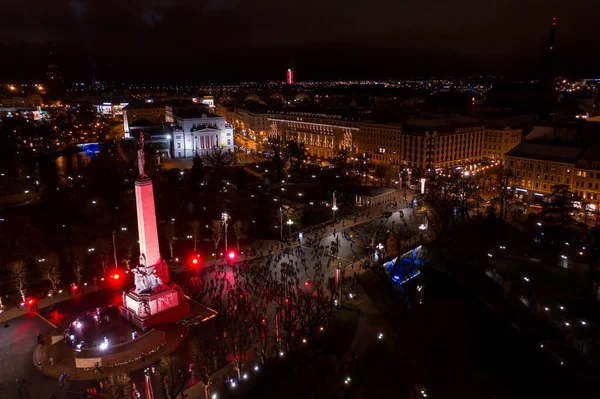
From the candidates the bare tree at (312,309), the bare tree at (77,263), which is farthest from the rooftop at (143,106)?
the bare tree at (312,309)

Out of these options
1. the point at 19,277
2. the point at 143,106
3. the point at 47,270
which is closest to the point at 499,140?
the point at 47,270

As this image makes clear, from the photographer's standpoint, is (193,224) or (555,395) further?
(193,224)

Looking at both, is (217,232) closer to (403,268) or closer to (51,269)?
(51,269)

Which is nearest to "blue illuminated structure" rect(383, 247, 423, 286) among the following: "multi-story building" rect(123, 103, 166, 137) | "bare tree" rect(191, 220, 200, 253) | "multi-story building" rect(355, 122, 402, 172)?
"bare tree" rect(191, 220, 200, 253)

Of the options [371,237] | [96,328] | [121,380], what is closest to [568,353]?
[371,237]

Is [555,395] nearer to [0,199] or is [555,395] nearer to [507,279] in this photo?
[507,279]
